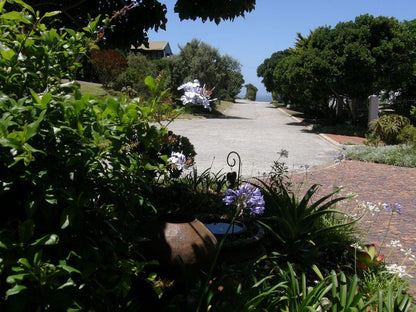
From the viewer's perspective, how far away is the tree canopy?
18.0 feet

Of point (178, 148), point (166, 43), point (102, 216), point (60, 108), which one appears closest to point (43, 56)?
point (60, 108)

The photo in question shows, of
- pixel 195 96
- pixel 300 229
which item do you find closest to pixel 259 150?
pixel 300 229

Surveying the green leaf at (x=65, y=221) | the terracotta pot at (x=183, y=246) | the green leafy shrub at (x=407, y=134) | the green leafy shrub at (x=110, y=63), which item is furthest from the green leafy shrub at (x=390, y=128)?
the green leafy shrub at (x=110, y=63)

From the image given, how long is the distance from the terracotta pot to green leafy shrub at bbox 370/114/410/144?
1254cm

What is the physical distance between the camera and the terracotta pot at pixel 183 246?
105 inches

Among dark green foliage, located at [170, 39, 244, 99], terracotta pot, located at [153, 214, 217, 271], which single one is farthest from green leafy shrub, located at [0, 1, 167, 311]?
dark green foliage, located at [170, 39, 244, 99]

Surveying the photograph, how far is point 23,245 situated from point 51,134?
48cm

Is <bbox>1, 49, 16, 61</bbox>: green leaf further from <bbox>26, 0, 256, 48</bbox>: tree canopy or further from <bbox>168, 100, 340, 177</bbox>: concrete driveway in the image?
<bbox>168, 100, 340, 177</bbox>: concrete driveway

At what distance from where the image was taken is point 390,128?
548 inches

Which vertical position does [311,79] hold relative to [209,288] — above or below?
above

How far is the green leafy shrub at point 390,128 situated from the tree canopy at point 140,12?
10.2 m

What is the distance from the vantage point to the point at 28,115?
→ 5.45ft

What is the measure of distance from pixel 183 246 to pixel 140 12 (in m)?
4.58

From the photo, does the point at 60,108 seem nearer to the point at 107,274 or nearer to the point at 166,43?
the point at 107,274
